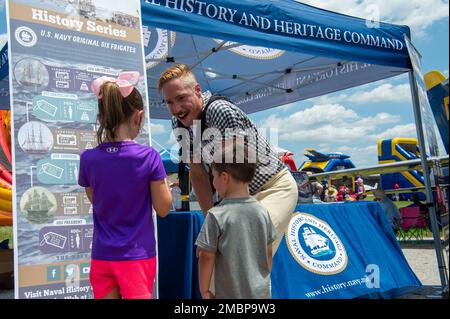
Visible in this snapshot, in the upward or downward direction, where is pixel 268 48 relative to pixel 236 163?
upward

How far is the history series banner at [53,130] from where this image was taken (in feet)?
6.86

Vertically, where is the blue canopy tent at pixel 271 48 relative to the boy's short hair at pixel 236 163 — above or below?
above

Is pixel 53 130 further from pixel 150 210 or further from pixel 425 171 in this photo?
pixel 425 171

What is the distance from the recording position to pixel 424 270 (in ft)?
16.4

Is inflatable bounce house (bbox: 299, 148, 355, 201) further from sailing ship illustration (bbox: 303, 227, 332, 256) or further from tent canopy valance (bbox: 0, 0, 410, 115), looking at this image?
sailing ship illustration (bbox: 303, 227, 332, 256)

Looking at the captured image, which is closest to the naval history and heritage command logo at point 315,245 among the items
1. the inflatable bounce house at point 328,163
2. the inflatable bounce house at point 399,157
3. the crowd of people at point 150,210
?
the crowd of people at point 150,210

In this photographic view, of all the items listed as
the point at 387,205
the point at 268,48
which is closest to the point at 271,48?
the point at 268,48

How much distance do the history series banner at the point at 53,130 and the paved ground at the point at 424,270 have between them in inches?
84.1

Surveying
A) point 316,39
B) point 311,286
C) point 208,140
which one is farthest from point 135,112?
point 316,39

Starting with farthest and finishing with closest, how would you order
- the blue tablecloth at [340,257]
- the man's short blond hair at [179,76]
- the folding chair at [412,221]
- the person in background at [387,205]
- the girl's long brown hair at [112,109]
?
the folding chair at [412,221], the person in background at [387,205], the blue tablecloth at [340,257], the man's short blond hair at [179,76], the girl's long brown hair at [112,109]

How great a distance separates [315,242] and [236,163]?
185 cm

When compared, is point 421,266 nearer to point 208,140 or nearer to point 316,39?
point 316,39

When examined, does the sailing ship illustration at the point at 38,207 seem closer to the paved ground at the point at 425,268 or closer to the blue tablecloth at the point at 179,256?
the blue tablecloth at the point at 179,256

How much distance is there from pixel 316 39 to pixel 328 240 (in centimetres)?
175
